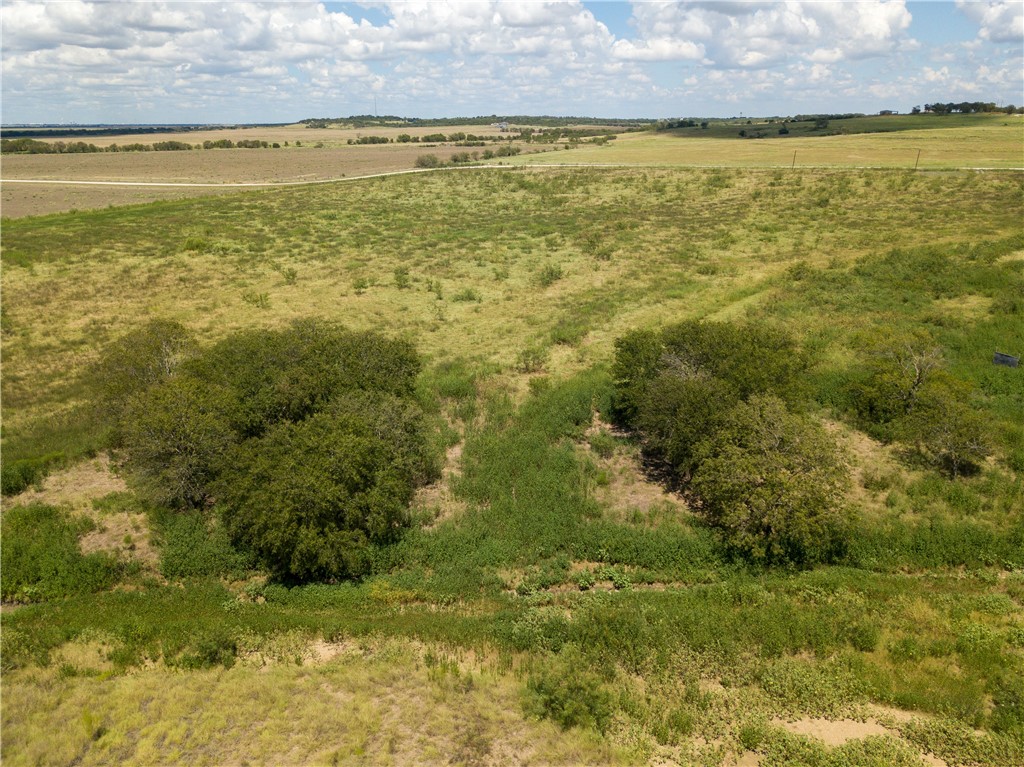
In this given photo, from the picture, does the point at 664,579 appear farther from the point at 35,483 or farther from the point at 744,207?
the point at 744,207

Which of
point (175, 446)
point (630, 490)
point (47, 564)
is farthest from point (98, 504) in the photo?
point (630, 490)

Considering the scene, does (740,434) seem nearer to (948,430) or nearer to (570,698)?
(948,430)

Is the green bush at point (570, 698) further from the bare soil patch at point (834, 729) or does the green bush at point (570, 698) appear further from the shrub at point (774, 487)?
the shrub at point (774, 487)

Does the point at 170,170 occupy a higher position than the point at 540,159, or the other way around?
the point at 540,159

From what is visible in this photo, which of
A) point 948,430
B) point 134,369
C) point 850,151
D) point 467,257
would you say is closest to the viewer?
point 948,430

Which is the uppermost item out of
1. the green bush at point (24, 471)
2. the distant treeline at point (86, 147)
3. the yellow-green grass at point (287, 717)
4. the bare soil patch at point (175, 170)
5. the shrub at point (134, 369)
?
the distant treeline at point (86, 147)

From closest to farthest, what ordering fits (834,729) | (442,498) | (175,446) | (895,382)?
1. (834,729)
2. (175,446)
3. (442,498)
4. (895,382)

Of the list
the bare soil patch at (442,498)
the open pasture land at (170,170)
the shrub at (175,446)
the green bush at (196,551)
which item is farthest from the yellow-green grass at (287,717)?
the open pasture land at (170,170)
